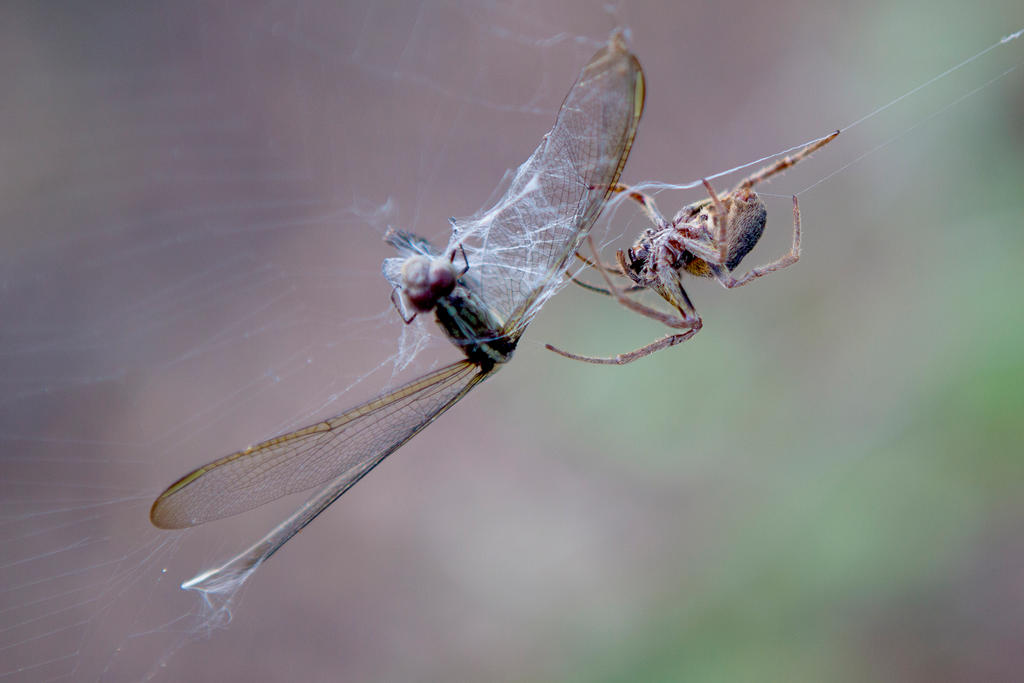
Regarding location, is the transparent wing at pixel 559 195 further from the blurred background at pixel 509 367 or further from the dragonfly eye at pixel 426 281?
the blurred background at pixel 509 367

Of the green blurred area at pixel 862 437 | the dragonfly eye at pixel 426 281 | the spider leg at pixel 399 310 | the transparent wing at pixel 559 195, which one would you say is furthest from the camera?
the green blurred area at pixel 862 437

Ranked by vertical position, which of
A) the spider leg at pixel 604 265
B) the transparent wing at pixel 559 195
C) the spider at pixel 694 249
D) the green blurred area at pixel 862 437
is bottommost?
the green blurred area at pixel 862 437

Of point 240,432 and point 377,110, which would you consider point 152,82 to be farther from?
point 240,432

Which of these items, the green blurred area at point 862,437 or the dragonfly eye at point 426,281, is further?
the green blurred area at point 862,437

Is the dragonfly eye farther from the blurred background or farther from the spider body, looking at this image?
the blurred background

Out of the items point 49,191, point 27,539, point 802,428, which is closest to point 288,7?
point 49,191

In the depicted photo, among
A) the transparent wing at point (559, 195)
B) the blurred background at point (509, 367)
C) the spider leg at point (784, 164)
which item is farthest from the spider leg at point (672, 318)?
the blurred background at point (509, 367)

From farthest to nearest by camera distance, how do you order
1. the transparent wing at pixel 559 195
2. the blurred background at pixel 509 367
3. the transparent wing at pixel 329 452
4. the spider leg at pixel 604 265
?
the blurred background at pixel 509 367 < the spider leg at pixel 604 265 < the transparent wing at pixel 329 452 < the transparent wing at pixel 559 195
